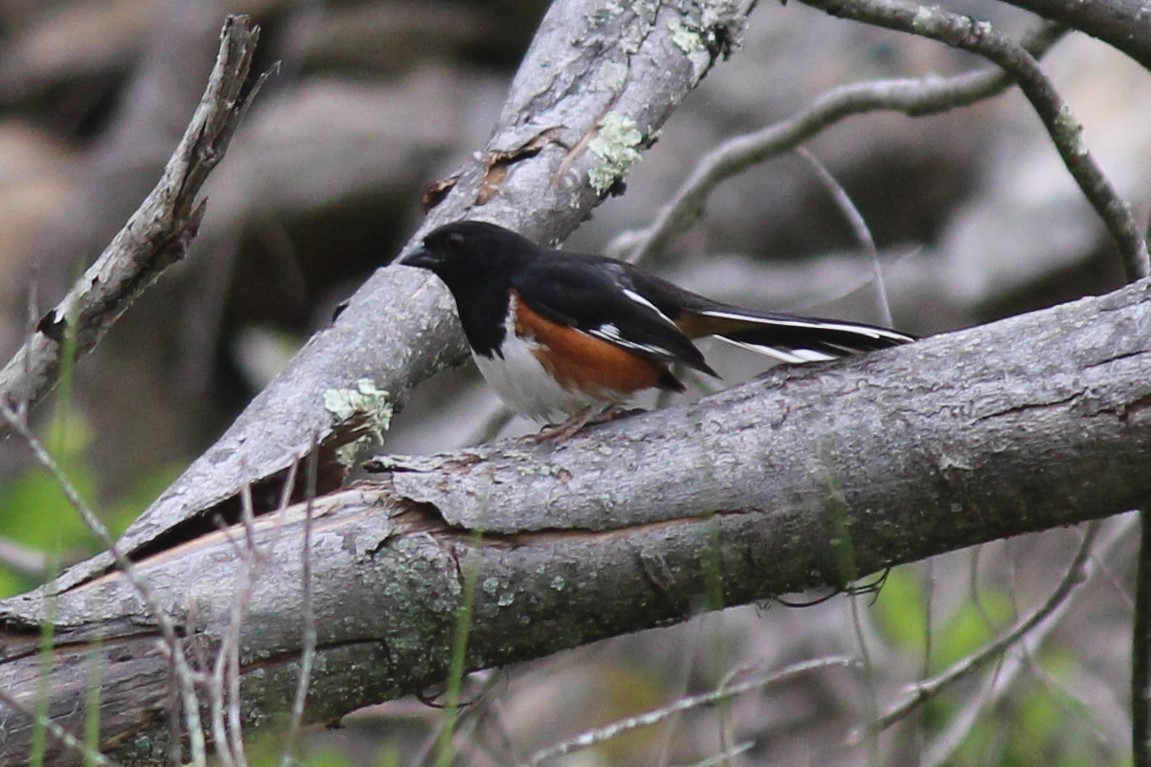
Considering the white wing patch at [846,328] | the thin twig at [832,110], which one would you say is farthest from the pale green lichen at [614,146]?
the white wing patch at [846,328]

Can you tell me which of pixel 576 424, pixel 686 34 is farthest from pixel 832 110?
pixel 576 424

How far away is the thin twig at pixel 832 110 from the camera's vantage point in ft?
13.0

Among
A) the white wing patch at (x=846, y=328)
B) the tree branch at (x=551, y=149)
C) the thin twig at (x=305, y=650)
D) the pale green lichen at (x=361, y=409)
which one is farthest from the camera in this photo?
the tree branch at (x=551, y=149)

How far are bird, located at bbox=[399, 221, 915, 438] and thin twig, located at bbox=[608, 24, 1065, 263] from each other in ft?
2.94

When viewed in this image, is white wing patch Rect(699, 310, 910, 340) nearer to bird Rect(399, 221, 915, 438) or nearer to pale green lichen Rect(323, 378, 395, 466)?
bird Rect(399, 221, 915, 438)

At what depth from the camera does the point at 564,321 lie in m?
3.31

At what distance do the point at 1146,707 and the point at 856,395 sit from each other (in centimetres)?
121

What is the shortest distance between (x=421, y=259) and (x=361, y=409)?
1.74 ft

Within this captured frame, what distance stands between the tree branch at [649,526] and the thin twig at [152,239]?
1.47 ft

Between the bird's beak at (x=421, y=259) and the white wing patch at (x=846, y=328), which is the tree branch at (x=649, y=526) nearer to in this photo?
the white wing patch at (x=846, y=328)

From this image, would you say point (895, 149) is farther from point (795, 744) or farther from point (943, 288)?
point (795, 744)

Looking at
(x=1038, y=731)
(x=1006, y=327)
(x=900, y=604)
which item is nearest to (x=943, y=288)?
(x=900, y=604)

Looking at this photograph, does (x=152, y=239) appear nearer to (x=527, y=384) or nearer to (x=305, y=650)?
(x=305, y=650)

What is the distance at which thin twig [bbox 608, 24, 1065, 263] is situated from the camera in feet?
13.0
